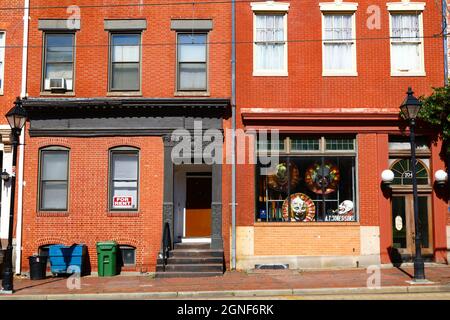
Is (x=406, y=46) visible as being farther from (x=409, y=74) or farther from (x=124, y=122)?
(x=124, y=122)

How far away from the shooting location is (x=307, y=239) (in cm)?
1573

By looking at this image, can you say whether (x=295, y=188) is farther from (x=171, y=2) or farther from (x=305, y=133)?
(x=171, y=2)

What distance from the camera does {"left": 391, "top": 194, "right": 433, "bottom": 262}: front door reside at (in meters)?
16.0

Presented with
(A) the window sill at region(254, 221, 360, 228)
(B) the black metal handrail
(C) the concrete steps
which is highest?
(A) the window sill at region(254, 221, 360, 228)

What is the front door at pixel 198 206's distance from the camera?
16.6m

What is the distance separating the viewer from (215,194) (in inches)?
626

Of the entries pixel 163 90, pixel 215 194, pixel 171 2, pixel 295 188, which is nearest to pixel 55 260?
pixel 215 194

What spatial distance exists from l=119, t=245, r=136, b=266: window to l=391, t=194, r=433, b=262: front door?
8588mm

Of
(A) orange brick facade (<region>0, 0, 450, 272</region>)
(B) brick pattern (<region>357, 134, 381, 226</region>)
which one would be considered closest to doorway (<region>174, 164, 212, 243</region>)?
(A) orange brick facade (<region>0, 0, 450, 272</region>)

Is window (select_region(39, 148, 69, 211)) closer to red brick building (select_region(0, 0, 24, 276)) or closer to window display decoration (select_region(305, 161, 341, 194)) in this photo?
red brick building (select_region(0, 0, 24, 276))

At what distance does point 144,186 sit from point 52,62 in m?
5.39

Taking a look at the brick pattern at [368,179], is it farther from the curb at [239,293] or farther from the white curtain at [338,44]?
the curb at [239,293]

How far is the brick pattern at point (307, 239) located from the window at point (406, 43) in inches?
227

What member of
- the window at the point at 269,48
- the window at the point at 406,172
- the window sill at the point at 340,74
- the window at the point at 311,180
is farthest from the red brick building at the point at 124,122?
the window at the point at 406,172
